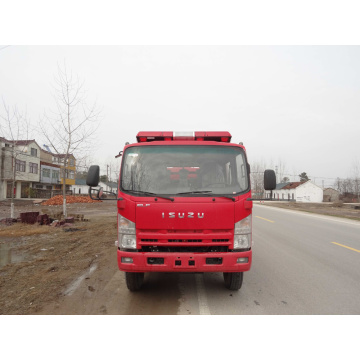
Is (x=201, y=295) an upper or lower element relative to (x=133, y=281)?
lower

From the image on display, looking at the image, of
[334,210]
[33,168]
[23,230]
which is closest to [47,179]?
[33,168]

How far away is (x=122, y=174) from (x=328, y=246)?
6799mm

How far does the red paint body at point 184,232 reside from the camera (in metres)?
3.86

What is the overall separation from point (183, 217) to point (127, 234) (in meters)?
0.85

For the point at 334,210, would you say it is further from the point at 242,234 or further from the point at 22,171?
the point at 22,171

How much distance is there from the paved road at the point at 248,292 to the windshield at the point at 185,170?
163cm

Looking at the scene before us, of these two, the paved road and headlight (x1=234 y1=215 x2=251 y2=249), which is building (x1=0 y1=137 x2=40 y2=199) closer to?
the paved road

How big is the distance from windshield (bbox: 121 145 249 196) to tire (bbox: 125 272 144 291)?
Answer: 1.39m

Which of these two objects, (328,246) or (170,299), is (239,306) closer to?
(170,299)

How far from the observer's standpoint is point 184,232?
390cm

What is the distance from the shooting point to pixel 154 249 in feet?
13.1

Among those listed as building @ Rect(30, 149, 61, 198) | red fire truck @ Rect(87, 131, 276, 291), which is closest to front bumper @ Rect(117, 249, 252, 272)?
red fire truck @ Rect(87, 131, 276, 291)

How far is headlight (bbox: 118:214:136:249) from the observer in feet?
12.9
